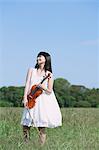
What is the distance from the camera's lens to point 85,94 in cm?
1623

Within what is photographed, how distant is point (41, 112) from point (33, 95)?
226 mm

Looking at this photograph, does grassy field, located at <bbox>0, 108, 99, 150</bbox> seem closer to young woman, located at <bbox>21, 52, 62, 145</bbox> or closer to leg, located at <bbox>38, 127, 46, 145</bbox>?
leg, located at <bbox>38, 127, 46, 145</bbox>

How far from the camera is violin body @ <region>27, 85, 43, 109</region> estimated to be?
16.2 feet

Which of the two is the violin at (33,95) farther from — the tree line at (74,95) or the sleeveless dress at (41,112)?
the tree line at (74,95)

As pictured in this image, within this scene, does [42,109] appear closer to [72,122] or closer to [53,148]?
[53,148]

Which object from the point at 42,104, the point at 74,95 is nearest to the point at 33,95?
the point at 42,104

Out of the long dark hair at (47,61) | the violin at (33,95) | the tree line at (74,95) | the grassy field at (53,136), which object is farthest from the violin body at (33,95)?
the tree line at (74,95)

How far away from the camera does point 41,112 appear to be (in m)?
4.97

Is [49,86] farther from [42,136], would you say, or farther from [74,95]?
[74,95]

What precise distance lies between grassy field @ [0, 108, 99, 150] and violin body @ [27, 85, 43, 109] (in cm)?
45

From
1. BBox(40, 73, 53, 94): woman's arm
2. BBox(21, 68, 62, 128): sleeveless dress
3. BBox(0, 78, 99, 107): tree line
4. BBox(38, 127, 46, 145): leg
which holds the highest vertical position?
BBox(0, 78, 99, 107): tree line

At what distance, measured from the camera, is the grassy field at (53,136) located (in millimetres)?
4668

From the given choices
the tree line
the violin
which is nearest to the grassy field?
the violin

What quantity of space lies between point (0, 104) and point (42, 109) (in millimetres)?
4265
